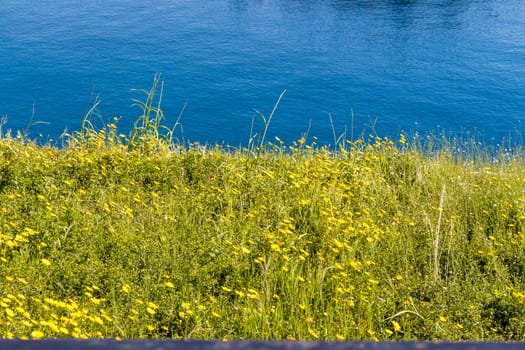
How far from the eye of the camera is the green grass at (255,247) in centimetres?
445

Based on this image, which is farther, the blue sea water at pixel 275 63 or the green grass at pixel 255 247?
the blue sea water at pixel 275 63

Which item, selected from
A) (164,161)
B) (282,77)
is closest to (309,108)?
(282,77)

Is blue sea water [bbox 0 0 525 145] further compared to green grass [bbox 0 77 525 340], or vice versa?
blue sea water [bbox 0 0 525 145]

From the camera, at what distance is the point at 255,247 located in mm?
5359

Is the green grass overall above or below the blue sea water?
above

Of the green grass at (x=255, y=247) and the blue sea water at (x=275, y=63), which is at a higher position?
the green grass at (x=255, y=247)

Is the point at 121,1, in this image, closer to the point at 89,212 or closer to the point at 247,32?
the point at 247,32

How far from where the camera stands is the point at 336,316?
454cm

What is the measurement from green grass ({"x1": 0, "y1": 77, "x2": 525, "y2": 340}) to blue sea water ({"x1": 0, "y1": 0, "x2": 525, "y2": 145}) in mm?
16504

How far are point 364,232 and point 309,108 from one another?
939 inches

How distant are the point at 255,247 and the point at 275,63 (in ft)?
101

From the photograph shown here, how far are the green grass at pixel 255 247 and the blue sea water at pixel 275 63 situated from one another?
1650cm

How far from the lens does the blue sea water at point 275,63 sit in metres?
28.4

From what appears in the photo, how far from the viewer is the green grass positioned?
4.45 meters
